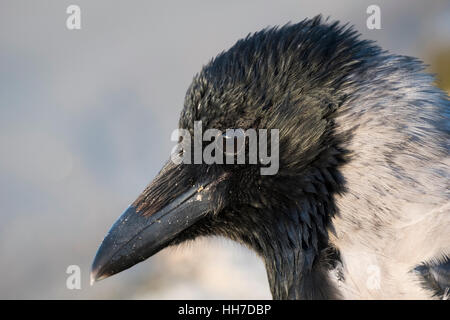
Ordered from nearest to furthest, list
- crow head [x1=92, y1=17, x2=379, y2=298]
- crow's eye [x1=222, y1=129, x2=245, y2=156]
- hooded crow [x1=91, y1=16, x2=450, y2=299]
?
hooded crow [x1=91, y1=16, x2=450, y2=299] < crow head [x1=92, y1=17, x2=379, y2=298] < crow's eye [x1=222, y1=129, x2=245, y2=156]

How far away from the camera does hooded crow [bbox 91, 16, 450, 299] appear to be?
229 cm

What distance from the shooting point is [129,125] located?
257 inches

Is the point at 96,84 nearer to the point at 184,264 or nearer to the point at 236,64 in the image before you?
the point at 184,264

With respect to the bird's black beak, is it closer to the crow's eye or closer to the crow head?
the crow head

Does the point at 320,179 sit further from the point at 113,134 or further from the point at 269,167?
the point at 113,134

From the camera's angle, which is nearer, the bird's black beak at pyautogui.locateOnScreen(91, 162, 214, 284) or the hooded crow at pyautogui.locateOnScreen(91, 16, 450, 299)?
the hooded crow at pyautogui.locateOnScreen(91, 16, 450, 299)

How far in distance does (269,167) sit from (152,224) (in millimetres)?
483

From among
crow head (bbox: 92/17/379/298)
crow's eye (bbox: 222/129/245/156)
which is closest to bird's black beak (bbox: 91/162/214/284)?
crow head (bbox: 92/17/379/298)

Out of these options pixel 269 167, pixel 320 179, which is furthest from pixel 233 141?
pixel 320 179

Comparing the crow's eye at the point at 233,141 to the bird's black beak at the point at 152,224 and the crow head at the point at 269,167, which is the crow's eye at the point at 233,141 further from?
the bird's black beak at the point at 152,224

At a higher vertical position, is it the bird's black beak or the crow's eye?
the crow's eye

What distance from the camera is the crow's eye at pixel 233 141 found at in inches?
101

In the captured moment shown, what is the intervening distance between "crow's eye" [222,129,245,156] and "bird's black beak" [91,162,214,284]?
0.15m

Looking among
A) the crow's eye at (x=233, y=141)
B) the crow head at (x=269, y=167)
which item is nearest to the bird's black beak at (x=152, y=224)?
the crow head at (x=269, y=167)
